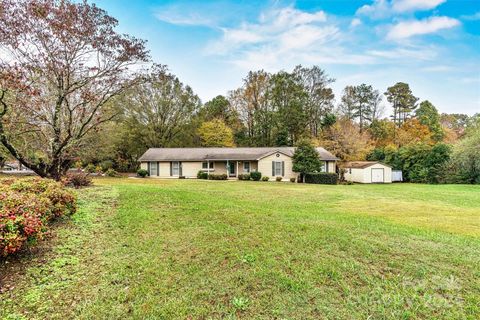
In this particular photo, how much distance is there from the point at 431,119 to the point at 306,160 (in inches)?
1006

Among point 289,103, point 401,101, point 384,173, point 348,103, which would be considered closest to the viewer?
point 384,173

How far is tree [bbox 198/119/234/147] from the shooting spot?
36625mm

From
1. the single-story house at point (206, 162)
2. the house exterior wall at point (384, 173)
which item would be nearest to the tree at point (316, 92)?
the single-story house at point (206, 162)

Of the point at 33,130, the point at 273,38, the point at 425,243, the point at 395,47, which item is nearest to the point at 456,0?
the point at 395,47

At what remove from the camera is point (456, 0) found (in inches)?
472

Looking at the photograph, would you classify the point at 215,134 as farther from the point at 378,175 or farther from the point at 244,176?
the point at 378,175

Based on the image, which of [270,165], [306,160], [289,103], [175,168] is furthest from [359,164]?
[175,168]

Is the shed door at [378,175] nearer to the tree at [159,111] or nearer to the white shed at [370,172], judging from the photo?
the white shed at [370,172]

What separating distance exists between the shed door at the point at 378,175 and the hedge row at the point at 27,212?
29.0 m

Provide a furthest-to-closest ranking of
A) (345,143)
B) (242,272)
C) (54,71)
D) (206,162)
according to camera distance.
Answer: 1. (345,143)
2. (206,162)
3. (54,71)
4. (242,272)

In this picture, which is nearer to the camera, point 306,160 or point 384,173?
point 306,160

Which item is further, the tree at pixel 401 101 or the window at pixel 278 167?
the tree at pixel 401 101

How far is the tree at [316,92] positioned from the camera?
38.1 meters

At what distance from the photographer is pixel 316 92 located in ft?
126
